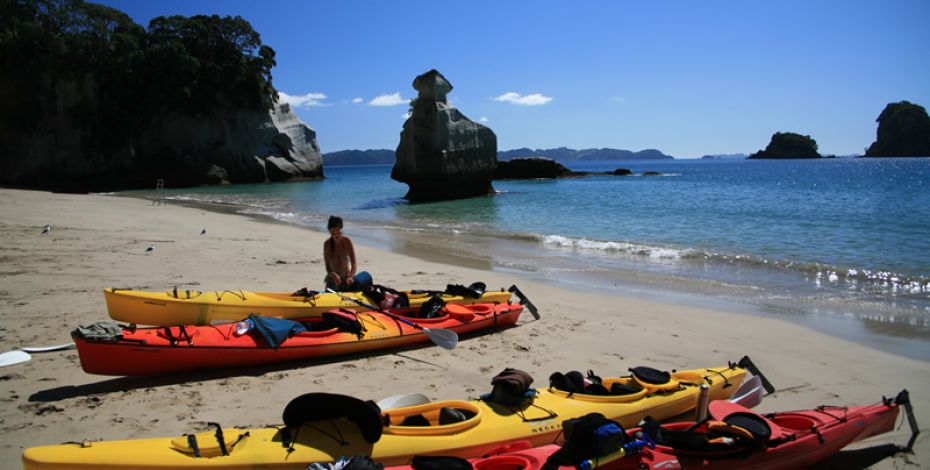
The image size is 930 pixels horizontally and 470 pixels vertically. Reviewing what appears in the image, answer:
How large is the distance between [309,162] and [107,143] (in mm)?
15141

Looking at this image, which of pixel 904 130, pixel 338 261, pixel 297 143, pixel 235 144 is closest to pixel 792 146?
pixel 904 130

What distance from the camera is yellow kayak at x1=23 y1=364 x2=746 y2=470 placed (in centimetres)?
281

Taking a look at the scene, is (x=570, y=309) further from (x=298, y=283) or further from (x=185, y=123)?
(x=185, y=123)

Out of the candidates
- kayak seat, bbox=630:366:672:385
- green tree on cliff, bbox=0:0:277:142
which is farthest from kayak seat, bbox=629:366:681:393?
green tree on cliff, bbox=0:0:277:142

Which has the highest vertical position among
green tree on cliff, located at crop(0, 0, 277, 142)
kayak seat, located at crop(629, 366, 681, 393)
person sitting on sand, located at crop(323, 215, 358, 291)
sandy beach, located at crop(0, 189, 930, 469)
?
green tree on cliff, located at crop(0, 0, 277, 142)

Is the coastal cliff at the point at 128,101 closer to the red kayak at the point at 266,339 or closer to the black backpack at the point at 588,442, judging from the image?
the red kayak at the point at 266,339

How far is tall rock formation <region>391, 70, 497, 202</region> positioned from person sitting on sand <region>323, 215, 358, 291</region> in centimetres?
1970

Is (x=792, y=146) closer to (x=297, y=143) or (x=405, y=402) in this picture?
(x=297, y=143)

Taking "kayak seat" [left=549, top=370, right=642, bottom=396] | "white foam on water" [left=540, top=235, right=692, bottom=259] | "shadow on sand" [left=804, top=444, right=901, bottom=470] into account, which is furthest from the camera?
"white foam on water" [left=540, top=235, right=692, bottom=259]

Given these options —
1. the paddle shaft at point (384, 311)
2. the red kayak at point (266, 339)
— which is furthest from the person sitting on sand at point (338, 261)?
the red kayak at point (266, 339)

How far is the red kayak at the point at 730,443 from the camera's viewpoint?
121 inches

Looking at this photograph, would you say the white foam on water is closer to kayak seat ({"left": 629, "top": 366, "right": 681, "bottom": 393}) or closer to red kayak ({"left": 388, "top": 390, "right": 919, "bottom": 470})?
kayak seat ({"left": 629, "top": 366, "right": 681, "bottom": 393})

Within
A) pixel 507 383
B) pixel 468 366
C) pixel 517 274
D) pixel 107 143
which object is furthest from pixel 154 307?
pixel 107 143

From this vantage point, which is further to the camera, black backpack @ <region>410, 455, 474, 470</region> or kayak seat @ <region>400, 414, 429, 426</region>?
kayak seat @ <region>400, 414, 429, 426</region>
